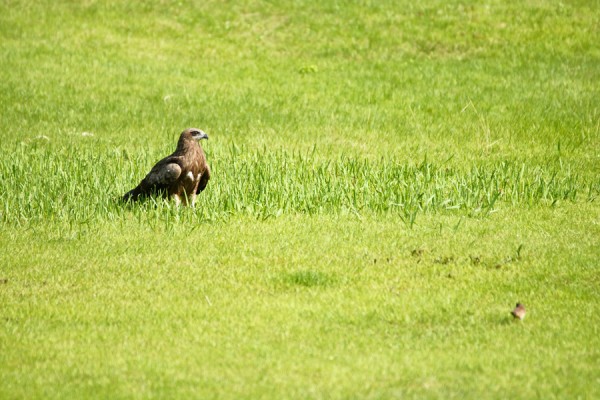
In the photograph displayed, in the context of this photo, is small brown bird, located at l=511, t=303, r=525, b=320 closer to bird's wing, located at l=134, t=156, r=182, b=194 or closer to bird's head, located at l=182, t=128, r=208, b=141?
bird's wing, located at l=134, t=156, r=182, b=194

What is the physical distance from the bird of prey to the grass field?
21 centimetres

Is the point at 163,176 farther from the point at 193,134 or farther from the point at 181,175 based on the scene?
the point at 193,134

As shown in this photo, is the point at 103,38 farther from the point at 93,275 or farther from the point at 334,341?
the point at 334,341

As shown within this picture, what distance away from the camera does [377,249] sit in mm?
9086

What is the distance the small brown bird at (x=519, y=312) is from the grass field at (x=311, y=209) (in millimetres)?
155

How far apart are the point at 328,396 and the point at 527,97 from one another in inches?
490

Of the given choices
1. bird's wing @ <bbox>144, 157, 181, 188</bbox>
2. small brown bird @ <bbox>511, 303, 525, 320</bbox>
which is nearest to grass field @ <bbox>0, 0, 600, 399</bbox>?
small brown bird @ <bbox>511, 303, 525, 320</bbox>

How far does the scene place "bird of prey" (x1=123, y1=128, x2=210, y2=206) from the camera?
10305mm

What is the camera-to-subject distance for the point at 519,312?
23.6 ft

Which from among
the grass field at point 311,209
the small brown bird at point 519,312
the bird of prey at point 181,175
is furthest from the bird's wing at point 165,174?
the small brown bird at point 519,312

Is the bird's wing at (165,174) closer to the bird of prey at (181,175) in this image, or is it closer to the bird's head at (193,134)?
the bird of prey at (181,175)

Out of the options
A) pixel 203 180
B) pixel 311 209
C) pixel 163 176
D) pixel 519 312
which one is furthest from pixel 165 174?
pixel 519 312

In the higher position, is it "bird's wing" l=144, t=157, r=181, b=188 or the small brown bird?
"bird's wing" l=144, t=157, r=181, b=188

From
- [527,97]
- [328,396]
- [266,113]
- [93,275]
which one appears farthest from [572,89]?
[328,396]
